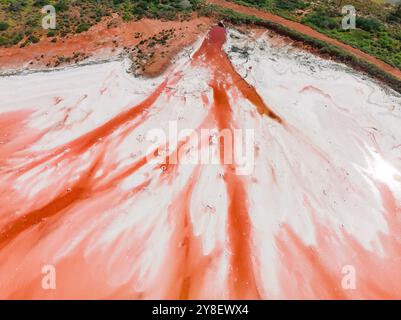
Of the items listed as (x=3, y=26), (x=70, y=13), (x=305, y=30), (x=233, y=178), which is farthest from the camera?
(x=70, y=13)

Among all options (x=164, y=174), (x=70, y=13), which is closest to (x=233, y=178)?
(x=164, y=174)

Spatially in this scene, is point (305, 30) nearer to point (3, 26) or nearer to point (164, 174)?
point (164, 174)

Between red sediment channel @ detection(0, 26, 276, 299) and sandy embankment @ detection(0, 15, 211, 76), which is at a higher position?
sandy embankment @ detection(0, 15, 211, 76)

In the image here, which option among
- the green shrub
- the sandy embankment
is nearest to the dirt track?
the sandy embankment

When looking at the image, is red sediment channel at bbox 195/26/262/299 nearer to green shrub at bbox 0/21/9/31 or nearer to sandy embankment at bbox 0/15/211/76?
sandy embankment at bbox 0/15/211/76

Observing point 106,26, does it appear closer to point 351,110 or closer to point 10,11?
point 10,11

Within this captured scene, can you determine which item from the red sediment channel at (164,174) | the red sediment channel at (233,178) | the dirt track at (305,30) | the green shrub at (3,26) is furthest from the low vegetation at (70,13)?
the red sediment channel at (164,174)
